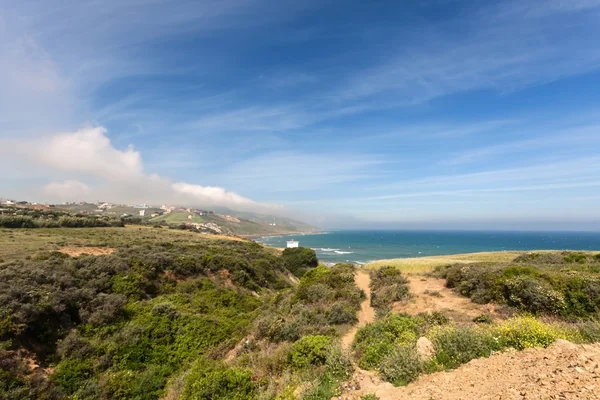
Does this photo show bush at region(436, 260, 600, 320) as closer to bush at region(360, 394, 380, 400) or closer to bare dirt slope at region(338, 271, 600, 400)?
bare dirt slope at region(338, 271, 600, 400)

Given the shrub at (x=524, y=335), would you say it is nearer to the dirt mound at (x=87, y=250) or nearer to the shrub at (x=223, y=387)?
the shrub at (x=223, y=387)

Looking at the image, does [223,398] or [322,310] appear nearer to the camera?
[223,398]

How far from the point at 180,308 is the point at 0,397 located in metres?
8.38

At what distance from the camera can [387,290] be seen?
16.7 metres

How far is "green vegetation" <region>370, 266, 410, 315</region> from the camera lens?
15.2 m

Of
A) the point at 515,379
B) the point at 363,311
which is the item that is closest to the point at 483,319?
the point at 363,311

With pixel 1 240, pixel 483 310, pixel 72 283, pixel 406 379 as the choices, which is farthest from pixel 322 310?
pixel 1 240

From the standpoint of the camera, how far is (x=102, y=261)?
Result: 19219 mm

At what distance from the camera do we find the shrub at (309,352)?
7.66 m

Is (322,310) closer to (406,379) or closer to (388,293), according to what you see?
(388,293)

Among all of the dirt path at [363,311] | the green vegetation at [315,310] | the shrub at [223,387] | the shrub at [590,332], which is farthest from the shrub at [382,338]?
the shrub at [590,332]

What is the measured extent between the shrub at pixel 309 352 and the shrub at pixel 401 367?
1.68m

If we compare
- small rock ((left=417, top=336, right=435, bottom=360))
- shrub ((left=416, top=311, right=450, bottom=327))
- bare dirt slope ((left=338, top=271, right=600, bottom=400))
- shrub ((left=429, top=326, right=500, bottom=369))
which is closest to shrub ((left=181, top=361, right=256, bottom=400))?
bare dirt slope ((left=338, top=271, right=600, bottom=400))

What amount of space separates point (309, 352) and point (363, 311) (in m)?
Answer: 7.59
